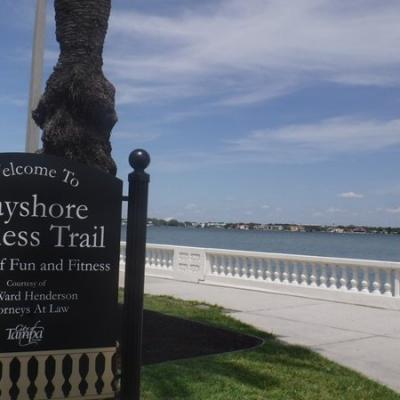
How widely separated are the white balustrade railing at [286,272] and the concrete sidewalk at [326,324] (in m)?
0.42

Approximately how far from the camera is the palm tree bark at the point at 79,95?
6.52 m

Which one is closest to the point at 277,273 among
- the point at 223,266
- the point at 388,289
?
the point at 223,266

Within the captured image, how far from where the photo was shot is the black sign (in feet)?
12.1

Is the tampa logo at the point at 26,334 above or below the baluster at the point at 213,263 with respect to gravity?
above

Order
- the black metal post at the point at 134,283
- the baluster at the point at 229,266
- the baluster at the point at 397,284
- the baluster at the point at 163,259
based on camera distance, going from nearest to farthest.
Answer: the black metal post at the point at 134,283 < the baluster at the point at 397,284 < the baluster at the point at 229,266 < the baluster at the point at 163,259

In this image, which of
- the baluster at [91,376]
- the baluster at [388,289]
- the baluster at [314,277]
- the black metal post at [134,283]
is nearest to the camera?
the baluster at [91,376]

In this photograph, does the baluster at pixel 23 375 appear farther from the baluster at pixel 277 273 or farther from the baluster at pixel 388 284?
the baluster at pixel 277 273

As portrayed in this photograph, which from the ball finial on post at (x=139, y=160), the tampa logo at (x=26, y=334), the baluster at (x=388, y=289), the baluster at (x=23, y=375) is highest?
the ball finial on post at (x=139, y=160)

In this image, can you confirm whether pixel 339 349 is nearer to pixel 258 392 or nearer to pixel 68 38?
pixel 258 392

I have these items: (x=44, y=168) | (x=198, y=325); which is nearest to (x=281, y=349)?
(x=198, y=325)

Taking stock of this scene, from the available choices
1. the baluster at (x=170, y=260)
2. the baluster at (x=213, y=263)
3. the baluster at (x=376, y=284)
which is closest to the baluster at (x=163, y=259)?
the baluster at (x=170, y=260)

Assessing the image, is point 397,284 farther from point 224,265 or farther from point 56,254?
point 56,254

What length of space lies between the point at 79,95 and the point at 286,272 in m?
9.25

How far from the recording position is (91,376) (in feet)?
12.6
